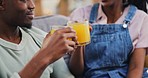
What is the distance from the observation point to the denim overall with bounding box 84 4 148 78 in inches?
65.3

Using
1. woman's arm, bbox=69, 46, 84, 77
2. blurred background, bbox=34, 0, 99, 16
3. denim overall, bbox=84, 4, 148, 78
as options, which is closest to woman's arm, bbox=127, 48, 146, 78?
denim overall, bbox=84, 4, 148, 78

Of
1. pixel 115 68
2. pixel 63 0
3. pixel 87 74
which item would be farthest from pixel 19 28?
pixel 63 0

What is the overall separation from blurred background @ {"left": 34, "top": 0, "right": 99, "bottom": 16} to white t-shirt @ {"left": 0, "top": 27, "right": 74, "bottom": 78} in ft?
8.21

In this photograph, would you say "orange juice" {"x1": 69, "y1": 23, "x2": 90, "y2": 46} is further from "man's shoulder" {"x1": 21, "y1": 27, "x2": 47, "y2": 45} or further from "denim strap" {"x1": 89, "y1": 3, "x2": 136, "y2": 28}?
"denim strap" {"x1": 89, "y1": 3, "x2": 136, "y2": 28}

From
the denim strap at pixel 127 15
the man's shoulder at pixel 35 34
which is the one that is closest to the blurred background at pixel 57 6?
the denim strap at pixel 127 15

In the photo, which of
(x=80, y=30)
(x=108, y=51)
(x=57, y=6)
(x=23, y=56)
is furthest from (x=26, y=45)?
(x=57, y=6)

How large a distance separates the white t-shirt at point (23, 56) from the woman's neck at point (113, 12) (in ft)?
1.53

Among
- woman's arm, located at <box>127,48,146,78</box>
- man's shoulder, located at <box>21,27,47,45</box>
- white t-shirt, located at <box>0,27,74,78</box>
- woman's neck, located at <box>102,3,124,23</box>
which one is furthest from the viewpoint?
woman's neck, located at <box>102,3,124,23</box>

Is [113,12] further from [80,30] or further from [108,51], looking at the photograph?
[80,30]

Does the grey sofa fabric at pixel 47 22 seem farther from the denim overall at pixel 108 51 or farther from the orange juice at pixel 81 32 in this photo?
the orange juice at pixel 81 32

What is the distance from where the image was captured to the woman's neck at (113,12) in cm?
176

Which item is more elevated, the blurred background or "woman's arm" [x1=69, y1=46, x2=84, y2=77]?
the blurred background

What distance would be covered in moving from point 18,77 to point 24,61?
9.3 inches

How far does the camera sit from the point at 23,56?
4.30 ft
